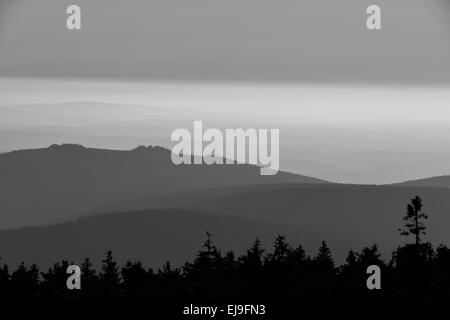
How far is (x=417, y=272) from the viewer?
42281 mm

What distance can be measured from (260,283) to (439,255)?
29.9 ft

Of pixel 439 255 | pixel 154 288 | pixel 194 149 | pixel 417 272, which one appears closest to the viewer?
pixel 194 149

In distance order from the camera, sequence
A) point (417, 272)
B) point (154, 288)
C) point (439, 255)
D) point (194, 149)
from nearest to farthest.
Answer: point (194, 149)
point (417, 272)
point (439, 255)
point (154, 288)

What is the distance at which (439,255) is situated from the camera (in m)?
46.5

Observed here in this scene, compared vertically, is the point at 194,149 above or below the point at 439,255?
above

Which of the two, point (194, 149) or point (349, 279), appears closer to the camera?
point (194, 149)
